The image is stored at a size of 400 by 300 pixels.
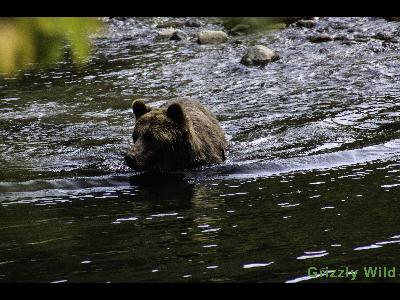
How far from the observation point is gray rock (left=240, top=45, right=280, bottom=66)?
53.2ft

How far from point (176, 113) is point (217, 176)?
38.3 inches

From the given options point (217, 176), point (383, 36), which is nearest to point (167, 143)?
point (217, 176)

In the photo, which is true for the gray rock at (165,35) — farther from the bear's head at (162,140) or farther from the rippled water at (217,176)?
the bear's head at (162,140)

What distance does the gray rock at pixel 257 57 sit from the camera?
1622cm

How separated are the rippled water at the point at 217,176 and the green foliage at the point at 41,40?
198 centimetres

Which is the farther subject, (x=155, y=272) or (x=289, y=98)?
(x=289, y=98)

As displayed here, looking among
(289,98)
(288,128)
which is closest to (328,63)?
(289,98)

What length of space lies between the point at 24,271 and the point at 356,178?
3.99 meters

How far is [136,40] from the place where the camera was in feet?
70.6

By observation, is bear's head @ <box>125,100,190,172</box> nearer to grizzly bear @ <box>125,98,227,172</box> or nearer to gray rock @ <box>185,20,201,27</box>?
grizzly bear @ <box>125,98,227,172</box>

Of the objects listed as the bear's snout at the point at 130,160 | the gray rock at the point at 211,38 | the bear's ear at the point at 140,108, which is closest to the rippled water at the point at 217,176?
the bear's snout at the point at 130,160
